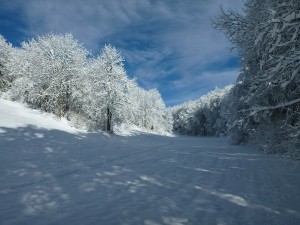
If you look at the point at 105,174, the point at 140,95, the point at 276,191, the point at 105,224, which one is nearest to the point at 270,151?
the point at 276,191

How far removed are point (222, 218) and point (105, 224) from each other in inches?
103

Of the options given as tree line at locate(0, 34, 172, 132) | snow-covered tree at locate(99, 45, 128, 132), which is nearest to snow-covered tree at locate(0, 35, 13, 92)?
tree line at locate(0, 34, 172, 132)

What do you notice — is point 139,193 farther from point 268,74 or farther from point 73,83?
point 73,83

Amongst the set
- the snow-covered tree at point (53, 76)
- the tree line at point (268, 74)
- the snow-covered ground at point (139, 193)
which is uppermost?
the snow-covered tree at point (53, 76)

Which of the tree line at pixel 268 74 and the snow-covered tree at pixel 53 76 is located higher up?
the snow-covered tree at pixel 53 76

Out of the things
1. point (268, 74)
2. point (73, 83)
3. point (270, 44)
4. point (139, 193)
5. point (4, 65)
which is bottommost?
point (139, 193)

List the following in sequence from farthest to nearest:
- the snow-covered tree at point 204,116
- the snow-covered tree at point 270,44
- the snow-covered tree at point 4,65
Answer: the snow-covered tree at point 204,116 < the snow-covered tree at point 4,65 < the snow-covered tree at point 270,44

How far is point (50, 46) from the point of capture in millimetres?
38344

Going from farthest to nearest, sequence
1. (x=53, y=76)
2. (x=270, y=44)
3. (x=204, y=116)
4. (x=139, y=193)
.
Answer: (x=204, y=116) < (x=53, y=76) < (x=270, y=44) < (x=139, y=193)

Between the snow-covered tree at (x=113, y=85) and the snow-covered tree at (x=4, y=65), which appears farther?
the snow-covered tree at (x=4, y=65)

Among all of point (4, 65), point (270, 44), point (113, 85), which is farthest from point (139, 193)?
point (4, 65)

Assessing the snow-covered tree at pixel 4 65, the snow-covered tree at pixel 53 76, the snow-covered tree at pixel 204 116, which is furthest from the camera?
the snow-covered tree at pixel 204 116

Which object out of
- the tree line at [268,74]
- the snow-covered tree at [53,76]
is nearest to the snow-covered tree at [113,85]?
the snow-covered tree at [53,76]

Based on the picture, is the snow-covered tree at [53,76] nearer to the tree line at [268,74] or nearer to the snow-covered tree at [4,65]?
the snow-covered tree at [4,65]
